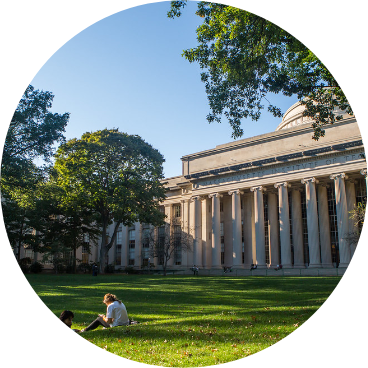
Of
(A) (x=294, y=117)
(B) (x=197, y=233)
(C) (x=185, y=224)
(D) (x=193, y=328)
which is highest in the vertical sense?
(A) (x=294, y=117)

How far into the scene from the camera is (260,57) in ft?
58.0

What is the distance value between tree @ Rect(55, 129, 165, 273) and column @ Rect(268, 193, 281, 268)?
737 inches

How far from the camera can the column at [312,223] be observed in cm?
4838

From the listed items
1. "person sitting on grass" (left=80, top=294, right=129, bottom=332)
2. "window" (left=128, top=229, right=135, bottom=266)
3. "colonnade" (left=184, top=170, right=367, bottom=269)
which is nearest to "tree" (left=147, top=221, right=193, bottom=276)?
"colonnade" (left=184, top=170, right=367, bottom=269)

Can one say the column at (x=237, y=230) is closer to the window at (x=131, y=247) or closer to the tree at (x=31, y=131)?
the window at (x=131, y=247)

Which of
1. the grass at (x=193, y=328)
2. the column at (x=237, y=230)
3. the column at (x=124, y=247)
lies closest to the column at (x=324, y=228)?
the column at (x=237, y=230)

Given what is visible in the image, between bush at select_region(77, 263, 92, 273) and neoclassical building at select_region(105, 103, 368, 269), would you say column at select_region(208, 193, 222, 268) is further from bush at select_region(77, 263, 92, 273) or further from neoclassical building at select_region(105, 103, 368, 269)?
bush at select_region(77, 263, 92, 273)

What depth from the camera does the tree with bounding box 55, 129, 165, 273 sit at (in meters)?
42.1

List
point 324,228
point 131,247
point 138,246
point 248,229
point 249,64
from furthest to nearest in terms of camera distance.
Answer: point 131,247, point 138,246, point 248,229, point 324,228, point 249,64

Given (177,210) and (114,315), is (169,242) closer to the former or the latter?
(177,210)

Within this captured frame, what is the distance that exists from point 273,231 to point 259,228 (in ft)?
8.85

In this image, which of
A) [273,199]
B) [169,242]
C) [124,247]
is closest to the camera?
[169,242]

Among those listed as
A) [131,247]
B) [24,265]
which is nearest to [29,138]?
[24,265]

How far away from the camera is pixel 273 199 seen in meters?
57.9
